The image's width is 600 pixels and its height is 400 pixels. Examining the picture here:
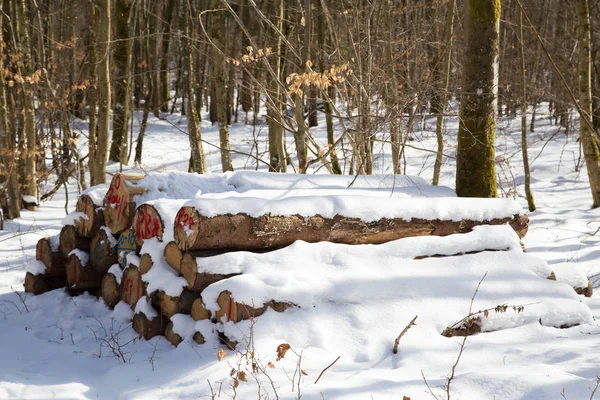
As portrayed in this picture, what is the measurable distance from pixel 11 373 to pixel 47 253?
2182 mm

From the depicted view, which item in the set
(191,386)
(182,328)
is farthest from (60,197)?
(191,386)

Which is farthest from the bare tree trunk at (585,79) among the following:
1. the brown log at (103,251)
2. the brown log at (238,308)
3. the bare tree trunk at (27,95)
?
the bare tree trunk at (27,95)

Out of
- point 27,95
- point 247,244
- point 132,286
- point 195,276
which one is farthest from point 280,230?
point 27,95

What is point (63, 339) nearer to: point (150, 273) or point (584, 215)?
point (150, 273)

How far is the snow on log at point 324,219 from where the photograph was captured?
4.41 m

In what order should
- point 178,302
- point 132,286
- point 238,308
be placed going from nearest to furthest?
point 238,308
point 178,302
point 132,286

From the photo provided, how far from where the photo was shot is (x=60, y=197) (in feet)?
43.6

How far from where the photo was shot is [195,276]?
14.3ft

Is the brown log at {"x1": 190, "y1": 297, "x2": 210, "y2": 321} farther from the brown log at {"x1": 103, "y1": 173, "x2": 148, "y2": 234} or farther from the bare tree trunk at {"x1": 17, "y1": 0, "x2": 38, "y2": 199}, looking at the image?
the bare tree trunk at {"x1": 17, "y1": 0, "x2": 38, "y2": 199}

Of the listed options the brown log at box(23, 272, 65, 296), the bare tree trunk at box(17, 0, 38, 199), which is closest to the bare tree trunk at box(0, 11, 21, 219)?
the bare tree trunk at box(17, 0, 38, 199)

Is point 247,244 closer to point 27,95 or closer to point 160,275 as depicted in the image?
point 160,275

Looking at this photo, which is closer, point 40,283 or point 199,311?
point 199,311

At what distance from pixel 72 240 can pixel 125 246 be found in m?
0.92

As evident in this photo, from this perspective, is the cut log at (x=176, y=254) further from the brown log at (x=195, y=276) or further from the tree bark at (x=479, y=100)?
the tree bark at (x=479, y=100)
